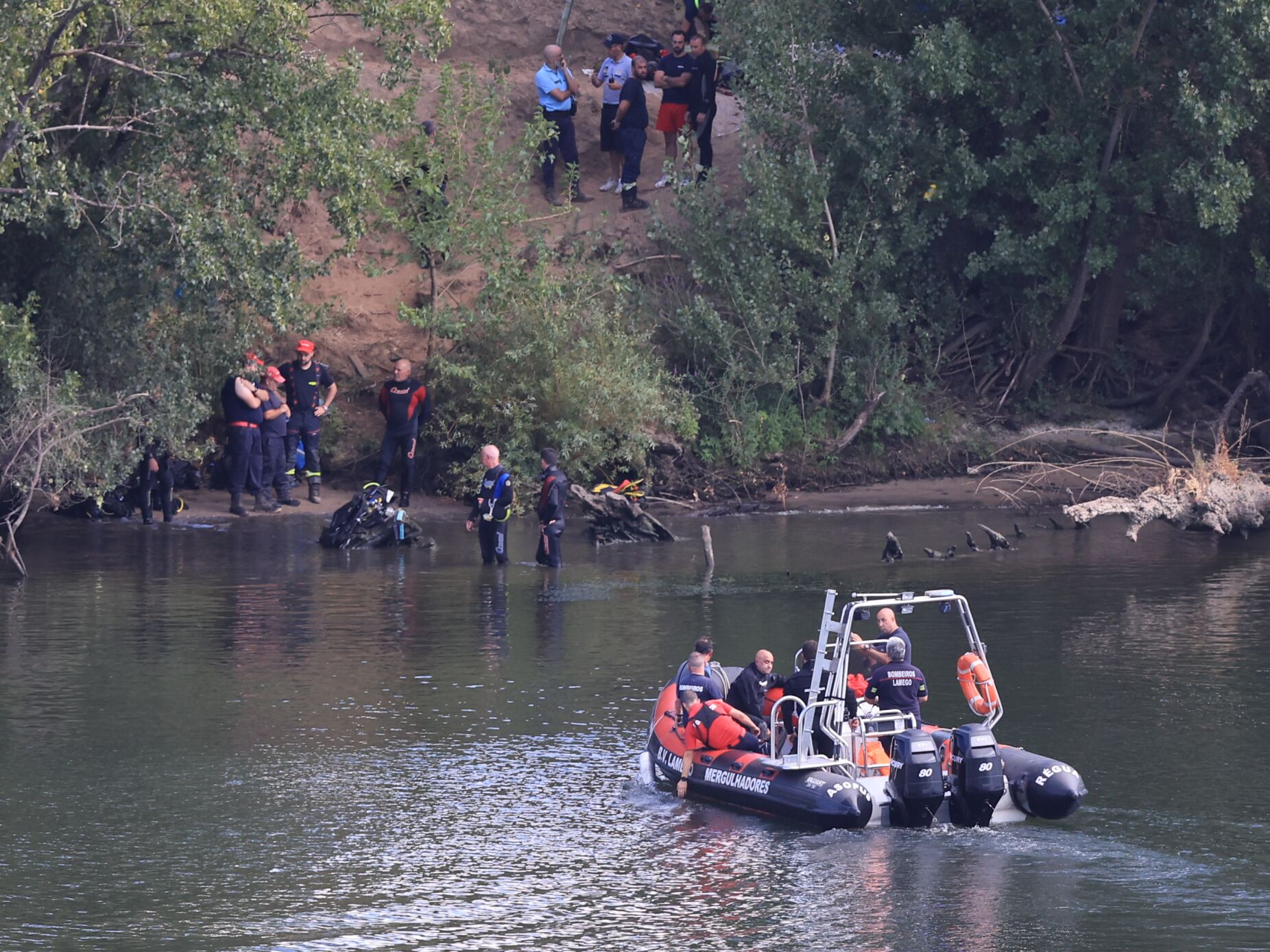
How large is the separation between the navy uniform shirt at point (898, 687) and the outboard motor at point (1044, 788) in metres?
0.89

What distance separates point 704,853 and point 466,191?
2070 centimetres

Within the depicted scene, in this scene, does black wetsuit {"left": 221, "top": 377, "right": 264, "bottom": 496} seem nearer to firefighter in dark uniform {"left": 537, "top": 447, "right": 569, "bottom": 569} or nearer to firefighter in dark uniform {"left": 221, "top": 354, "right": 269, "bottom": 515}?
firefighter in dark uniform {"left": 221, "top": 354, "right": 269, "bottom": 515}

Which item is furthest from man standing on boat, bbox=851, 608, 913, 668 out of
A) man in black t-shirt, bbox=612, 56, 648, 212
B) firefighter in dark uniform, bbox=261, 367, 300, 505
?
man in black t-shirt, bbox=612, 56, 648, 212

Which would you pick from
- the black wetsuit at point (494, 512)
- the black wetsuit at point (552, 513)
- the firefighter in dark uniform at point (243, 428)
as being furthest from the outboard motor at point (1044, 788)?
the firefighter in dark uniform at point (243, 428)

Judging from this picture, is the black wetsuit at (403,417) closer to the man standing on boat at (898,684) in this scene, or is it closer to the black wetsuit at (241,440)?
the black wetsuit at (241,440)

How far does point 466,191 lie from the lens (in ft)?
104

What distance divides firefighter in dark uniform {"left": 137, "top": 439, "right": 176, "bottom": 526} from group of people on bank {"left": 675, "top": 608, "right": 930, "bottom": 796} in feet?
50.0

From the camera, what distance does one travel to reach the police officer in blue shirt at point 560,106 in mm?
33469

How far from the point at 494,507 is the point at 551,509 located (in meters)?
0.75

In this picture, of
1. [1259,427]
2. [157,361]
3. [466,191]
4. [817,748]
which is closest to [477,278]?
[466,191]

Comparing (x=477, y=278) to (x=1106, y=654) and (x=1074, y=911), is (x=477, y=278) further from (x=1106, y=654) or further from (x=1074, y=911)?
(x=1074, y=911)

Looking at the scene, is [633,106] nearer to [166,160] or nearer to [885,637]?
[166,160]

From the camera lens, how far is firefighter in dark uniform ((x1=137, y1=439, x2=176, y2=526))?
27.5 metres

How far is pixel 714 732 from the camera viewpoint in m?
13.8
